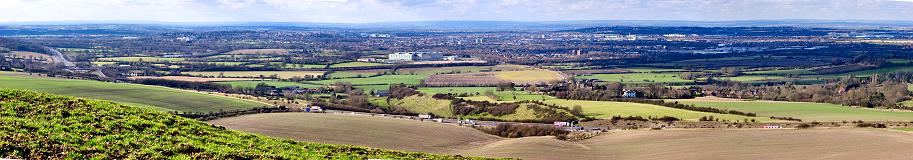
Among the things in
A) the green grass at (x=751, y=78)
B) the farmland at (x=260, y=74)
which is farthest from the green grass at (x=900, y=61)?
the farmland at (x=260, y=74)

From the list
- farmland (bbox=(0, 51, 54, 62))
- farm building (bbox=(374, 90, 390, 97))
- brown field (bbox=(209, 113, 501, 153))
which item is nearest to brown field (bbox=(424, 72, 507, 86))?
farm building (bbox=(374, 90, 390, 97))

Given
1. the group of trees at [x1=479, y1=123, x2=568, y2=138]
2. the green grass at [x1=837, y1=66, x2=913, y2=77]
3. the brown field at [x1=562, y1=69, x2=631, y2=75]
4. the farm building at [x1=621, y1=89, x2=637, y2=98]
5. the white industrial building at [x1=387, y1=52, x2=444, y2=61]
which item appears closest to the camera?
the group of trees at [x1=479, y1=123, x2=568, y2=138]

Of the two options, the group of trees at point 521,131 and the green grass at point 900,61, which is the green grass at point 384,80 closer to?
the group of trees at point 521,131

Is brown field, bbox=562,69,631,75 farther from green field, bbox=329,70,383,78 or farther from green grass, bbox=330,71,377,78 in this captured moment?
green grass, bbox=330,71,377,78

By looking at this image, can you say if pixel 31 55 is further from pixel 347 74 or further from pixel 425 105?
pixel 425 105

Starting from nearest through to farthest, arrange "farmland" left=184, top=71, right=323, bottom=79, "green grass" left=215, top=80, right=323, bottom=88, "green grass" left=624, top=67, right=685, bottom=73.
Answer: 1. "green grass" left=215, top=80, right=323, bottom=88
2. "farmland" left=184, top=71, right=323, bottom=79
3. "green grass" left=624, top=67, right=685, bottom=73

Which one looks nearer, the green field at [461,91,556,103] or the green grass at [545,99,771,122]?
the green grass at [545,99,771,122]
